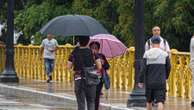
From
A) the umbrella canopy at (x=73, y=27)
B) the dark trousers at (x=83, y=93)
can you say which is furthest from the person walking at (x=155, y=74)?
the umbrella canopy at (x=73, y=27)

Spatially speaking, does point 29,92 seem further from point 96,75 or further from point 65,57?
point 96,75

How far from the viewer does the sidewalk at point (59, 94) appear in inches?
669

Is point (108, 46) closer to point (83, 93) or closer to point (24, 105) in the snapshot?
point (83, 93)

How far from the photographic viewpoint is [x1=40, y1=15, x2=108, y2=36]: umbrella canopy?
1414 centimetres

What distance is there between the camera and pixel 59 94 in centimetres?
2023

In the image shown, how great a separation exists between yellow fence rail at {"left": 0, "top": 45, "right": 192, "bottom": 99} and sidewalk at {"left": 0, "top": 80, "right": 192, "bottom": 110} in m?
0.61

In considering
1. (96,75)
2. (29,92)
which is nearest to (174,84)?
(29,92)

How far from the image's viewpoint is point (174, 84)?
19.2 meters

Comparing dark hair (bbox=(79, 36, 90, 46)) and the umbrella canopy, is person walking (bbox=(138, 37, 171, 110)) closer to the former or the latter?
dark hair (bbox=(79, 36, 90, 46))

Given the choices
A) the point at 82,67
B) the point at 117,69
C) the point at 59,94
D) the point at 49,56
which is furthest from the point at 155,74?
the point at 49,56

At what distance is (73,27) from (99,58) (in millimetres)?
817

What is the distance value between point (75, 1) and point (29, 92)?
10866mm

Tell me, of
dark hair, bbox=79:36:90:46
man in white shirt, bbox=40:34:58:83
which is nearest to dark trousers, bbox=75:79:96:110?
dark hair, bbox=79:36:90:46

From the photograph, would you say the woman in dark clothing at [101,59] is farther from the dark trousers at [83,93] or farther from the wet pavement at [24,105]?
the wet pavement at [24,105]
